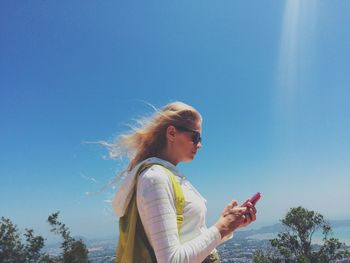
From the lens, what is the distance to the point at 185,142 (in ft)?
8.19

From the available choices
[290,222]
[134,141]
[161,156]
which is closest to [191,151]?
[161,156]

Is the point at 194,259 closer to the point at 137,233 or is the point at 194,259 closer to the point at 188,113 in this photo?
the point at 137,233

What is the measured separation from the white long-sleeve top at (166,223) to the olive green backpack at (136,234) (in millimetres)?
42

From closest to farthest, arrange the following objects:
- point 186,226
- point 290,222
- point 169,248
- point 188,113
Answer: point 169,248, point 186,226, point 188,113, point 290,222

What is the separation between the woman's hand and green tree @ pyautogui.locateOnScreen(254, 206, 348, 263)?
1828 inches

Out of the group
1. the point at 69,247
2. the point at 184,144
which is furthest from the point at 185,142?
the point at 69,247

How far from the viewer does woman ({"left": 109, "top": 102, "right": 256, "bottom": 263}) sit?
180cm

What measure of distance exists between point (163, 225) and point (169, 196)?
0.17m

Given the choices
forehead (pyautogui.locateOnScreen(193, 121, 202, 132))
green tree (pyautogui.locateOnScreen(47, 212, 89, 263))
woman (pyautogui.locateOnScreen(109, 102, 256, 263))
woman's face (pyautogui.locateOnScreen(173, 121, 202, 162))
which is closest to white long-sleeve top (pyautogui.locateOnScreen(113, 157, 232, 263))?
woman (pyautogui.locateOnScreen(109, 102, 256, 263))

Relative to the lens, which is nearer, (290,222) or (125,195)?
(125,195)

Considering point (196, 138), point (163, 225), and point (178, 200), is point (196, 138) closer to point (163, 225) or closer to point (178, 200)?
point (178, 200)

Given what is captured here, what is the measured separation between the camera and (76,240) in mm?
43750

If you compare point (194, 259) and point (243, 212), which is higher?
point (243, 212)

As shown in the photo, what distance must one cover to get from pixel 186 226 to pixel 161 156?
2.16 ft
